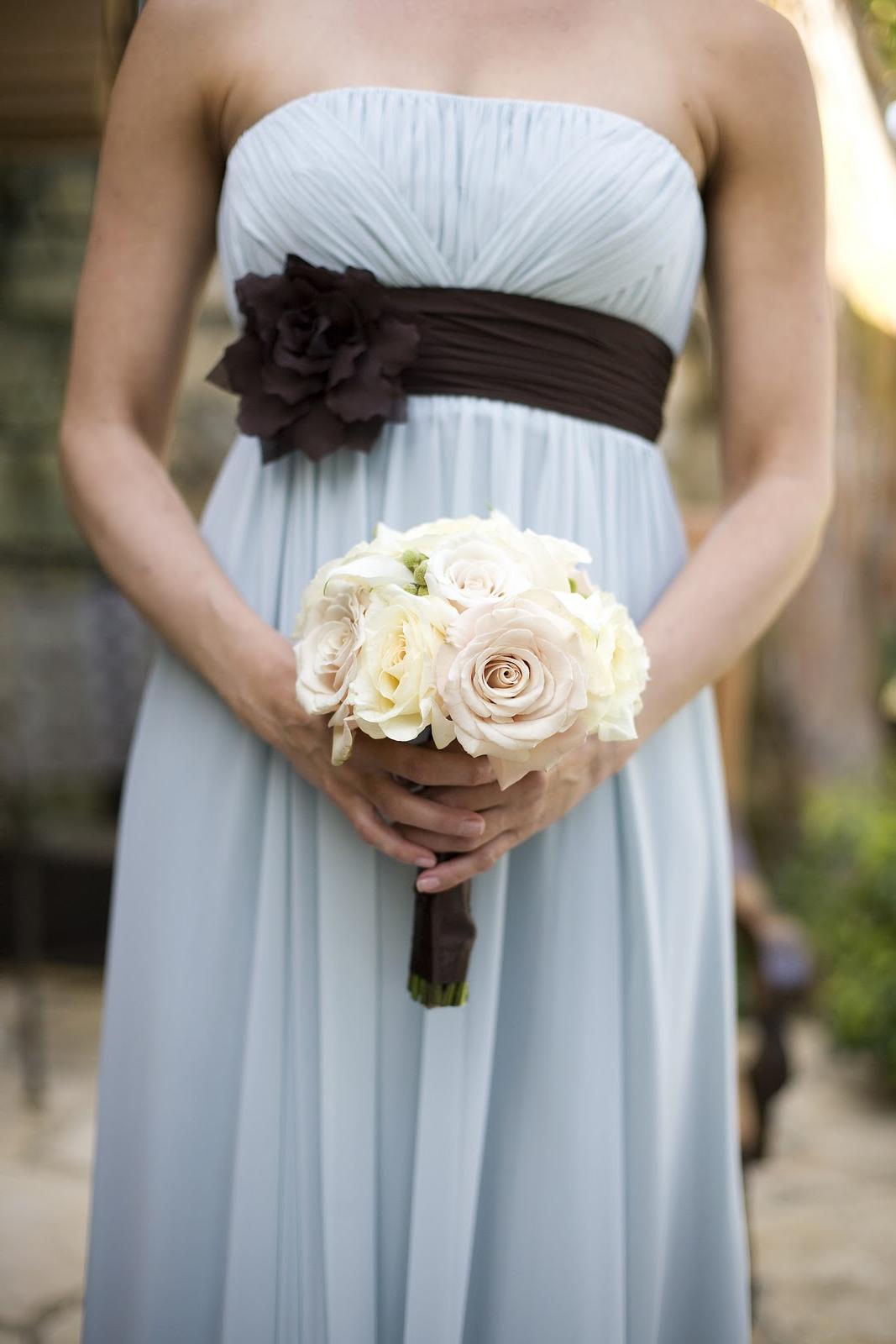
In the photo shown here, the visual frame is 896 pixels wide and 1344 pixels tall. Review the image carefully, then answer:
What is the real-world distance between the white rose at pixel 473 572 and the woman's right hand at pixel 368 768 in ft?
0.53

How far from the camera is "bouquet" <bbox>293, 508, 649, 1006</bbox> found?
98 centimetres

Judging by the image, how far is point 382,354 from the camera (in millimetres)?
1269

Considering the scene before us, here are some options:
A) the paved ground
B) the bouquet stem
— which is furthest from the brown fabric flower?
the paved ground

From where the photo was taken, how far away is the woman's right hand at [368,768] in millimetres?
1084

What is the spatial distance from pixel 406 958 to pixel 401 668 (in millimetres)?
447

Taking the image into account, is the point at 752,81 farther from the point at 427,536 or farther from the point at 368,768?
the point at 368,768

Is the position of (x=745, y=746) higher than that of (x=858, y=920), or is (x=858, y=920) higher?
(x=745, y=746)

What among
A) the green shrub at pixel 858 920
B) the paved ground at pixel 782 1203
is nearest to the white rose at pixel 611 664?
the paved ground at pixel 782 1203

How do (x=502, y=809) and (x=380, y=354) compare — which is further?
(x=380, y=354)

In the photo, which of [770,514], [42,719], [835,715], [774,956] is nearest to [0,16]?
[42,719]

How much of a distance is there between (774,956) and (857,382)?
3.55m

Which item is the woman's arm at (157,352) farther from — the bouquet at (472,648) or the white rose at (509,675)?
the white rose at (509,675)

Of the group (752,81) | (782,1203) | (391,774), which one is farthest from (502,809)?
(782,1203)

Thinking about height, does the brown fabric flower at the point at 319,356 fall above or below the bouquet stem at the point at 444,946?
above
